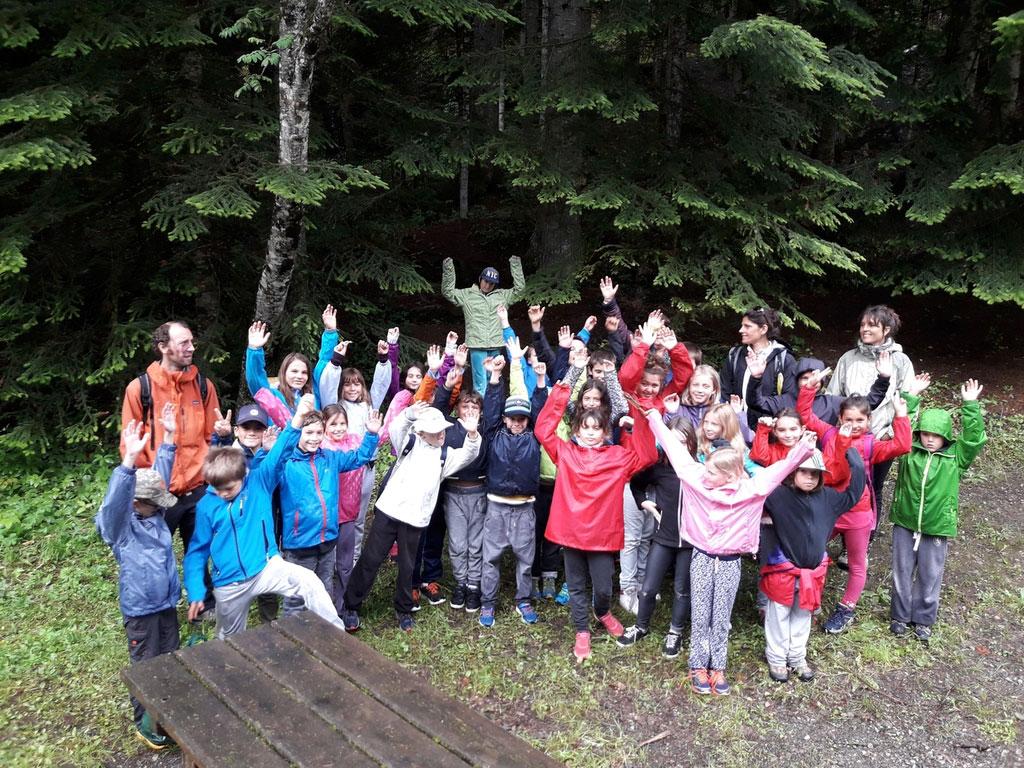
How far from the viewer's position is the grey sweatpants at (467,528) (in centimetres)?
586

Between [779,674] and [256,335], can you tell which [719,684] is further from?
[256,335]

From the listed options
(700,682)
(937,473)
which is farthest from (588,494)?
(937,473)

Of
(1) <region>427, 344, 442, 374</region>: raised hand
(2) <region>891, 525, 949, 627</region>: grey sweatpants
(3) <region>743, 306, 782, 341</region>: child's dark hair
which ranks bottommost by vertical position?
(2) <region>891, 525, 949, 627</region>: grey sweatpants

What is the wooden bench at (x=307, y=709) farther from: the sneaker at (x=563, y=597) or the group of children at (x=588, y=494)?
the sneaker at (x=563, y=597)

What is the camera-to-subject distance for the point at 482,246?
16344mm

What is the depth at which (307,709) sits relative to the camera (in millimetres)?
3451

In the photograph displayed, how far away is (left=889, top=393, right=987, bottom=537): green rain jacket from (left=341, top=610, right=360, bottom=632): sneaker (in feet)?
14.3

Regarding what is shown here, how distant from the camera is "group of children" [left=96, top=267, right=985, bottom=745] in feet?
15.5

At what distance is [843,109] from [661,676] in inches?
358

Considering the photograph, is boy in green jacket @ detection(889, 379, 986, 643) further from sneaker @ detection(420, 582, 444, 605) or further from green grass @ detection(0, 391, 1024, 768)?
sneaker @ detection(420, 582, 444, 605)

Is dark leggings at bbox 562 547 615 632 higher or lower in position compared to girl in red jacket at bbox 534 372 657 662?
lower

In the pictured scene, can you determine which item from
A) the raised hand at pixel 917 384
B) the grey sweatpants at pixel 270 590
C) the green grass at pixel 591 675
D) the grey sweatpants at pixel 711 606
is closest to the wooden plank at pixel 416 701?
the grey sweatpants at pixel 270 590

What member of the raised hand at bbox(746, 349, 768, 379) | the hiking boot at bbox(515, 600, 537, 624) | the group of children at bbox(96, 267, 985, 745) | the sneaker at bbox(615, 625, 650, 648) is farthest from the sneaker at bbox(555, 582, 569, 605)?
the raised hand at bbox(746, 349, 768, 379)

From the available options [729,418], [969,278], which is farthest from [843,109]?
[729,418]
